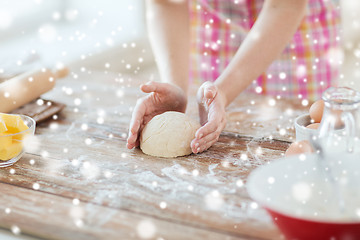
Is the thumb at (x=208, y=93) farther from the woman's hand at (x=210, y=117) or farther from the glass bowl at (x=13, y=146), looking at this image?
the glass bowl at (x=13, y=146)

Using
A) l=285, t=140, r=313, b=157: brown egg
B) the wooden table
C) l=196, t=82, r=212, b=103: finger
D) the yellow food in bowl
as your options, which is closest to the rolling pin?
the wooden table

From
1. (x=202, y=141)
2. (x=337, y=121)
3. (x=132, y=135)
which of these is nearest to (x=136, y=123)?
(x=132, y=135)

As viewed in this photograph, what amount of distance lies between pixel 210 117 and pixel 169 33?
52 cm

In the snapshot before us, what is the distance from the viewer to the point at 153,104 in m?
1.27

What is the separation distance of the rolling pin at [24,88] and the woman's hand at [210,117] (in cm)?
54

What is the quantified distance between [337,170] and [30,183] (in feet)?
2.26

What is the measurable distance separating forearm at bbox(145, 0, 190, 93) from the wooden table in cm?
19

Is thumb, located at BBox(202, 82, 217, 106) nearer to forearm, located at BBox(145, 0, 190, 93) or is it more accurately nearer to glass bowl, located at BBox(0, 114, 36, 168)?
forearm, located at BBox(145, 0, 190, 93)

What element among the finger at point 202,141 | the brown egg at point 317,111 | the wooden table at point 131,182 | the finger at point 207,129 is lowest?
the wooden table at point 131,182

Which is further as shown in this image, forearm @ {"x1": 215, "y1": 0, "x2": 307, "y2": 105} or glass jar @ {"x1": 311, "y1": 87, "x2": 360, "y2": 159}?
forearm @ {"x1": 215, "y1": 0, "x2": 307, "y2": 105}

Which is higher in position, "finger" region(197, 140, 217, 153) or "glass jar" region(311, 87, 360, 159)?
"glass jar" region(311, 87, 360, 159)

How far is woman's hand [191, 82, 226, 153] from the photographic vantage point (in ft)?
3.62

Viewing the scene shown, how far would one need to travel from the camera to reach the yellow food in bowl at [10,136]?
1048mm

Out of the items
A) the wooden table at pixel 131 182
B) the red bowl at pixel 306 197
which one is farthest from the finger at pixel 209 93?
the red bowl at pixel 306 197
